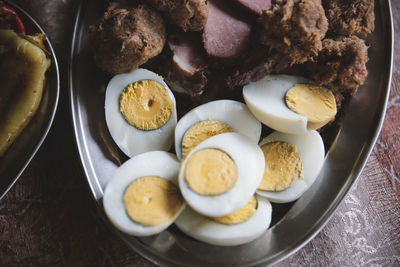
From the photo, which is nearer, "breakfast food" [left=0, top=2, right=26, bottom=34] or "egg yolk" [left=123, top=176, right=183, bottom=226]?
"egg yolk" [left=123, top=176, right=183, bottom=226]

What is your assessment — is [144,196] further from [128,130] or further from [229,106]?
[229,106]

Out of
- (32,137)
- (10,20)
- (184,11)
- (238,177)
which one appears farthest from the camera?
(10,20)

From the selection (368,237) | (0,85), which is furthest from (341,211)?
(0,85)

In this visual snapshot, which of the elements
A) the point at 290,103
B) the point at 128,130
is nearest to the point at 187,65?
the point at 128,130

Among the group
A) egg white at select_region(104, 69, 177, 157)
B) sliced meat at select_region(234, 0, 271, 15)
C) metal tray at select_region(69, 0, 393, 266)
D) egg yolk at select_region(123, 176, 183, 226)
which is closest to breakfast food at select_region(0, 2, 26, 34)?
metal tray at select_region(69, 0, 393, 266)

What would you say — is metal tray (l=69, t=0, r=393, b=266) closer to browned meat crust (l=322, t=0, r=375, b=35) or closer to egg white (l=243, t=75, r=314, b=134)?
browned meat crust (l=322, t=0, r=375, b=35)

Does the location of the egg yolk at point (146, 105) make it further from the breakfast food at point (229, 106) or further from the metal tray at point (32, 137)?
the metal tray at point (32, 137)
